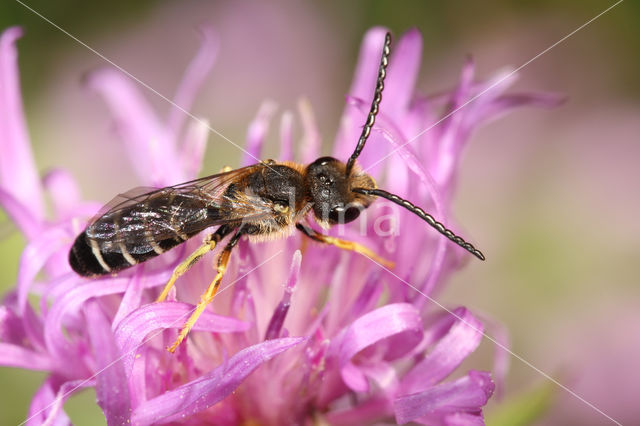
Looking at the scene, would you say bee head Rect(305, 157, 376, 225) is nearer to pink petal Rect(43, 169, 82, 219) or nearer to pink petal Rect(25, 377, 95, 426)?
pink petal Rect(25, 377, 95, 426)

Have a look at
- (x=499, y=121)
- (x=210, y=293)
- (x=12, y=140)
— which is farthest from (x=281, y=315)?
(x=499, y=121)

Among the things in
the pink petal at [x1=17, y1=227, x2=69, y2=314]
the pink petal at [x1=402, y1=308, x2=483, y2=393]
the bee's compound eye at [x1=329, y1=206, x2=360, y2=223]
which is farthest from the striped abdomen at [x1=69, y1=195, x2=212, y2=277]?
the pink petal at [x1=402, y1=308, x2=483, y2=393]

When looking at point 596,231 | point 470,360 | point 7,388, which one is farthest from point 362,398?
point 596,231

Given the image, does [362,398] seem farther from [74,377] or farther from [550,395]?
[74,377]

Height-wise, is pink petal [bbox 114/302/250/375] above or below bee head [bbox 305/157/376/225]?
below

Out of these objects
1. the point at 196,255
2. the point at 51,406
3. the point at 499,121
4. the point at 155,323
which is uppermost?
the point at 499,121

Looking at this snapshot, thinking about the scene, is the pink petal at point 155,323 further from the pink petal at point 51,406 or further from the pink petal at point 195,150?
the pink petal at point 195,150

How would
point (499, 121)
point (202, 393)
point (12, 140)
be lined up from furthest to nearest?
point (499, 121), point (12, 140), point (202, 393)

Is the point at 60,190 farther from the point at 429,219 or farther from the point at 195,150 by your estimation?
the point at 429,219
